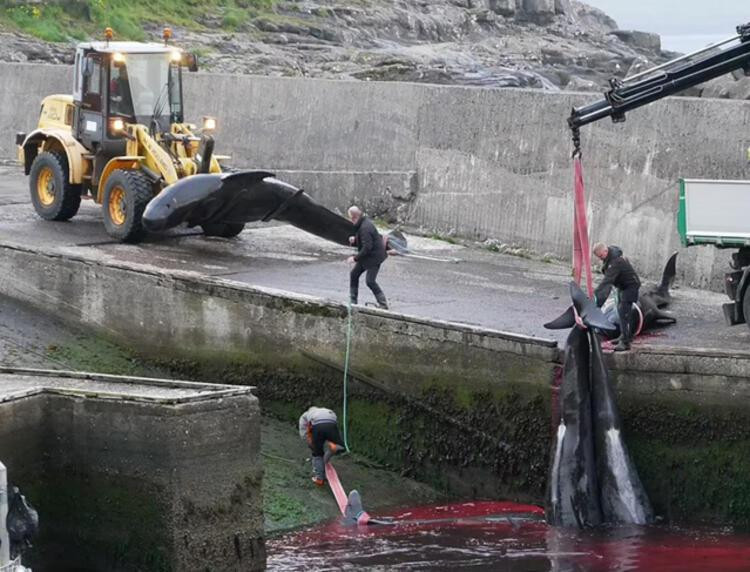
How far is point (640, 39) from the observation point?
2383 inches

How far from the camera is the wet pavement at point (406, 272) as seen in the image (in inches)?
661

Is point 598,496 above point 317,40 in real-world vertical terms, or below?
below

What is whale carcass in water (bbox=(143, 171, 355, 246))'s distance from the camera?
1923cm

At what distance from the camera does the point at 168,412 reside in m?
12.6

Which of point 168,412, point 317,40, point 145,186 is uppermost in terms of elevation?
point 317,40

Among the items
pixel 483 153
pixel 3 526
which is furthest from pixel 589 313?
pixel 483 153

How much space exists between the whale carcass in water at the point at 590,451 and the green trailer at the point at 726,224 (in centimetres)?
168

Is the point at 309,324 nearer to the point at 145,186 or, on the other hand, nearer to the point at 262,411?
the point at 262,411

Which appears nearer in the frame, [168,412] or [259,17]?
[168,412]

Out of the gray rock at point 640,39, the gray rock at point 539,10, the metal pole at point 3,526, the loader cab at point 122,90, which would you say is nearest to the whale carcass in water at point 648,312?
the metal pole at point 3,526

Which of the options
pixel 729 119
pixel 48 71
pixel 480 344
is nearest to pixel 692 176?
pixel 729 119

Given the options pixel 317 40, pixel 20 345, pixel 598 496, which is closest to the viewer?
pixel 598 496

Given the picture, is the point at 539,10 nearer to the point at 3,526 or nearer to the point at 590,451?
the point at 590,451

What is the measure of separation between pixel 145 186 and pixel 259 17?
24.6 meters
